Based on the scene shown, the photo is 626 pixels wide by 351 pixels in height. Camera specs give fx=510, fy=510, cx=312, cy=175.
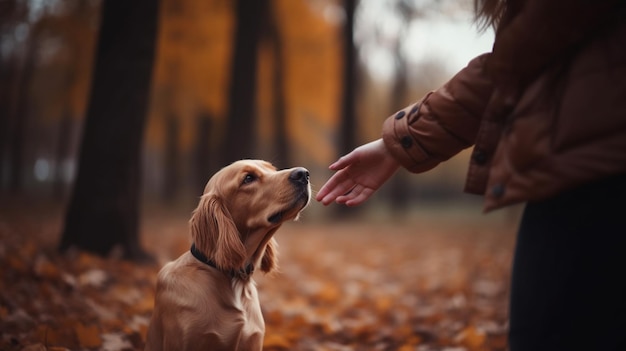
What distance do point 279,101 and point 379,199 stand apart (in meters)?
23.0

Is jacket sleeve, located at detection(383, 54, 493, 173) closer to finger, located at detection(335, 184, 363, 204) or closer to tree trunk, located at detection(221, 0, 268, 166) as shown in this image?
finger, located at detection(335, 184, 363, 204)

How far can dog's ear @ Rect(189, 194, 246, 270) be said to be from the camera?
2.73 meters

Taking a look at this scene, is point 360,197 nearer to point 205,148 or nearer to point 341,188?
point 341,188

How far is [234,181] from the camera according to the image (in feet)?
9.89

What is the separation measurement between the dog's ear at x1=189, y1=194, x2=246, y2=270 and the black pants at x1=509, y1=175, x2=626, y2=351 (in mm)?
1544

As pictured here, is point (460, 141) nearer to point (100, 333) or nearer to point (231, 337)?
point (231, 337)

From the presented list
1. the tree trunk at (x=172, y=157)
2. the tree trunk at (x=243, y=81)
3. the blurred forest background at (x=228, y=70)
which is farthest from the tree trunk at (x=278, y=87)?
the tree trunk at (x=243, y=81)

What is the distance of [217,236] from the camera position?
280 centimetres

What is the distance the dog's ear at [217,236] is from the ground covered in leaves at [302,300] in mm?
879

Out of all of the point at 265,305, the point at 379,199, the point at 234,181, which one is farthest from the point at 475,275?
the point at 379,199

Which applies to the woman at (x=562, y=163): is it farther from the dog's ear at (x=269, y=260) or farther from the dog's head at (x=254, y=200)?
Result: the dog's ear at (x=269, y=260)

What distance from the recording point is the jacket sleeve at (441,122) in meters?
2.02

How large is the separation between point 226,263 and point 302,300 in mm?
3302

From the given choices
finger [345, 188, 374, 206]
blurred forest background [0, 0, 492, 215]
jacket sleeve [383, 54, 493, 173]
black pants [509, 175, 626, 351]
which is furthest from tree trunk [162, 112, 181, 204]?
black pants [509, 175, 626, 351]
